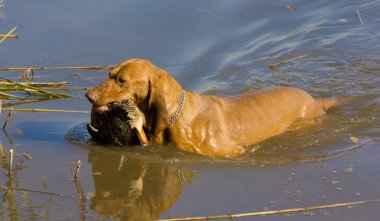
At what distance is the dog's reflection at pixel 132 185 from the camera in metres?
5.58

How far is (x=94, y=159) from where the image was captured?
6.90m

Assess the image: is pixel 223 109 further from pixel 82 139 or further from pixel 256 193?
pixel 256 193

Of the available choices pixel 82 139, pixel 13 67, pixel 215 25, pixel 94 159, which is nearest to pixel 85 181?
pixel 94 159

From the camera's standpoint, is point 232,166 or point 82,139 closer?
point 232,166

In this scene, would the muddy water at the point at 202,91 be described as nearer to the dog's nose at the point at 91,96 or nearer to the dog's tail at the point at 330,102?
the dog's tail at the point at 330,102

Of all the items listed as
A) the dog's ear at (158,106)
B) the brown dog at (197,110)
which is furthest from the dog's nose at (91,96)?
the dog's ear at (158,106)

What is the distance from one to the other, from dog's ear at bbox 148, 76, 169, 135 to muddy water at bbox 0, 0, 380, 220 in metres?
0.29

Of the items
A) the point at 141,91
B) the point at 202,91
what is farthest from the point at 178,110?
the point at 202,91

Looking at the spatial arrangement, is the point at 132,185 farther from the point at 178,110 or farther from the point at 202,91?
the point at 202,91

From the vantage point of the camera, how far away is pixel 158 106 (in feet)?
22.9

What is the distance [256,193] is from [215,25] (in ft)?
20.0

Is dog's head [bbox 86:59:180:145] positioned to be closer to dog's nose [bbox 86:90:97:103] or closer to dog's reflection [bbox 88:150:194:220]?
dog's nose [bbox 86:90:97:103]

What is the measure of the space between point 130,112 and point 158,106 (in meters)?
0.26

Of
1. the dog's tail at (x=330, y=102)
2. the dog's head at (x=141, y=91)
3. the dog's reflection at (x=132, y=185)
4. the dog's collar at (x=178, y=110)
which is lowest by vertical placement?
the dog's tail at (x=330, y=102)
